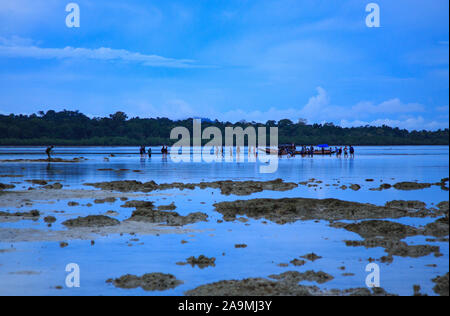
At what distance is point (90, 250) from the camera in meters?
14.9

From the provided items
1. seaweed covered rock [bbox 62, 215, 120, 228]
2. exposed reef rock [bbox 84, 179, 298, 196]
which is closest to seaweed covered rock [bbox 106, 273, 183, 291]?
seaweed covered rock [bbox 62, 215, 120, 228]

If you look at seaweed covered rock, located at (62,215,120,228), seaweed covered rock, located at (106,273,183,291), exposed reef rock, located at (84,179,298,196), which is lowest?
seaweed covered rock, located at (106,273,183,291)

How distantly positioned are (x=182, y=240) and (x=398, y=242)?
22.4 ft

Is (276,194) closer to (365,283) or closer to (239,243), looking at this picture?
(239,243)

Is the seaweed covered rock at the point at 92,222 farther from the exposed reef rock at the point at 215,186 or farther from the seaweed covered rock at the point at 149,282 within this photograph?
the exposed reef rock at the point at 215,186

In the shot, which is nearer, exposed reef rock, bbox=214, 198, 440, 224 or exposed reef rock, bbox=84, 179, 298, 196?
exposed reef rock, bbox=214, 198, 440, 224

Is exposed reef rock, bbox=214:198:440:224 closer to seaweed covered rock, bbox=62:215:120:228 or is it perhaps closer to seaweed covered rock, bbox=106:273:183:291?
seaweed covered rock, bbox=62:215:120:228

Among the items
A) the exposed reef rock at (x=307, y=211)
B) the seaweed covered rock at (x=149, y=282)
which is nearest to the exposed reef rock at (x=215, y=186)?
the exposed reef rock at (x=307, y=211)

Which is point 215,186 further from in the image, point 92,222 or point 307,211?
point 92,222

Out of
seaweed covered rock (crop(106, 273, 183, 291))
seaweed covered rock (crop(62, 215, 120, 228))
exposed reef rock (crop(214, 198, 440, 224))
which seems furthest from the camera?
exposed reef rock (crop(214, 198, 440, 224))

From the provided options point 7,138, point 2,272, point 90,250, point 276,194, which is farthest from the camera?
point 7,138

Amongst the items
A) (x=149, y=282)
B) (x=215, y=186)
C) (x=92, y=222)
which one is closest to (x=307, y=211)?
(x=92, y=222)

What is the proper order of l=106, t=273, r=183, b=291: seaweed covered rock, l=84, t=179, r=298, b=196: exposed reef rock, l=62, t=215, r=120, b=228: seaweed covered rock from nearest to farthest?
l=106, t=273, r=183, b=291: seaweed covered rock, l=62, t=215, r=120, b=228: seaweed covered rock, l=84, t=179, r=298, b=196: exposed reef rock
